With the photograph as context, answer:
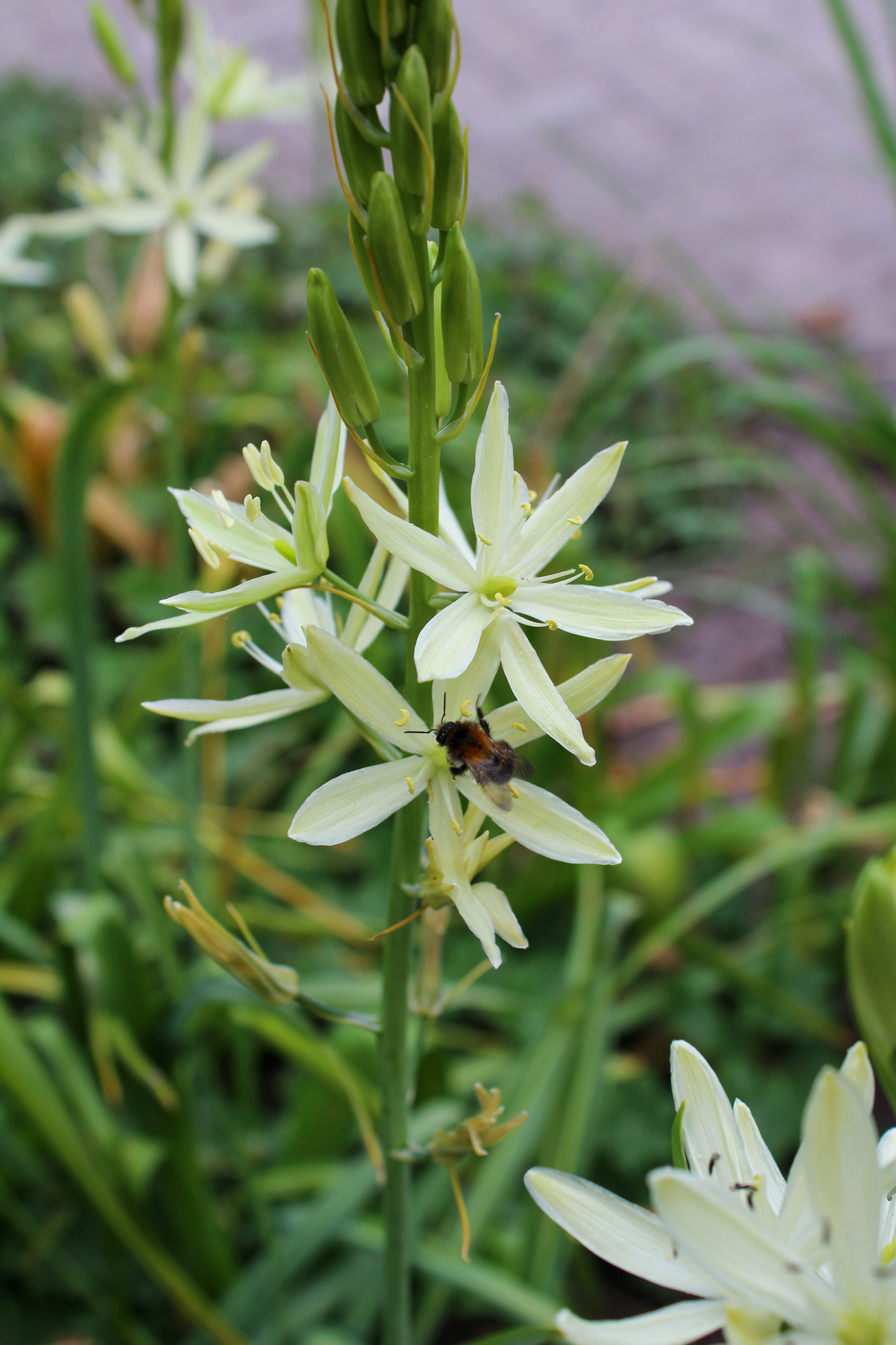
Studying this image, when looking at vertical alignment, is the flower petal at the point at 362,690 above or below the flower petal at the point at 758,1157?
above

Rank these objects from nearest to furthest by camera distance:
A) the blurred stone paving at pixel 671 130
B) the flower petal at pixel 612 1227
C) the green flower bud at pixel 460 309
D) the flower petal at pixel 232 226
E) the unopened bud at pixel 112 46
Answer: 1. the flower petal at pixel 612 1227
2. the green flower bud at pixel 460 309
3. the unopened bud at pixel 112 46
4. the flower petal at pixel 232 226
5. the blurred stone paving at pixel 671 130

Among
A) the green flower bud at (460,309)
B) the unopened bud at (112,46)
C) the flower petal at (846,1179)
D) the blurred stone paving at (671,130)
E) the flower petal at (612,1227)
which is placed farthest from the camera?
the blurred stone paving at (671,130)

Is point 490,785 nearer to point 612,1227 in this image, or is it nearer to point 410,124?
point 612,1227

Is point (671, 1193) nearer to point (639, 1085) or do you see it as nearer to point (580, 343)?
point (639, 1085)

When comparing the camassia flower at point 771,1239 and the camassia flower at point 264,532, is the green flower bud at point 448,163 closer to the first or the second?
the camassia flower at point 264,532

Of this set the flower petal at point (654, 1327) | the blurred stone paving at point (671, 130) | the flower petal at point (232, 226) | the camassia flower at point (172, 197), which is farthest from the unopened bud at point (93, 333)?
the blurred stone paving at point (671, 130)

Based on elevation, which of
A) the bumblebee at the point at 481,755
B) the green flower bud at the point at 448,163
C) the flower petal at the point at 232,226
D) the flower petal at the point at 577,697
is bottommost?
the bumblebee at the point at 481,755

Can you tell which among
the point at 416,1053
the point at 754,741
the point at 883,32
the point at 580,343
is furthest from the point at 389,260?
the point at 883,32
